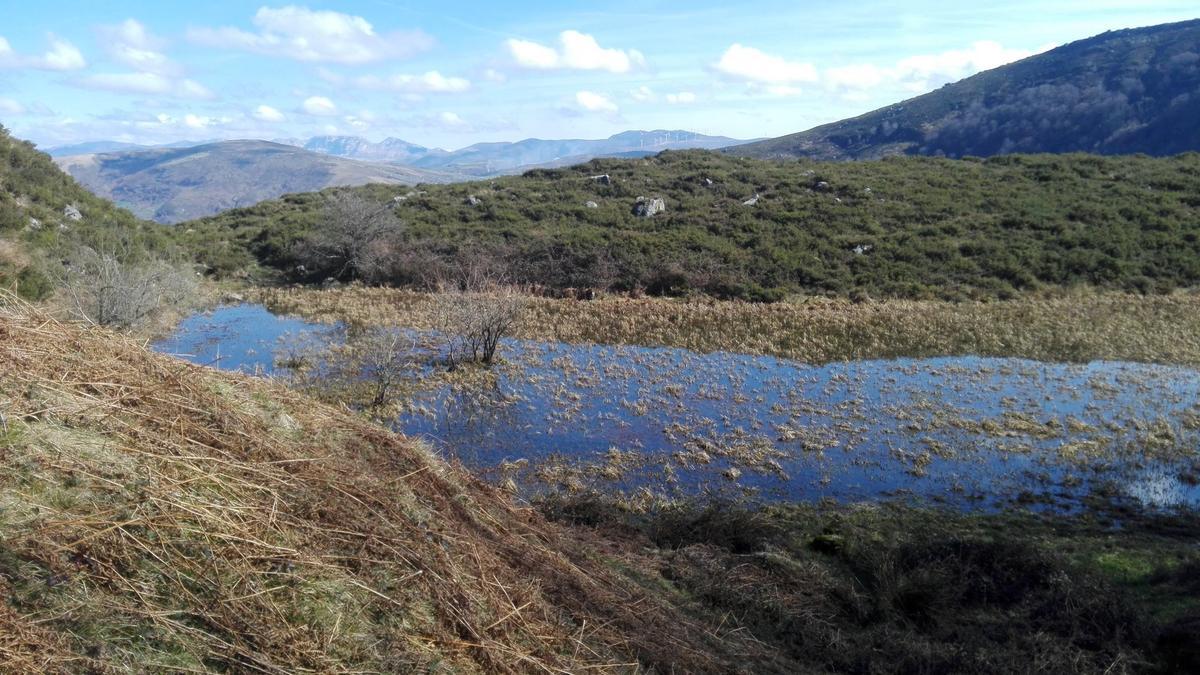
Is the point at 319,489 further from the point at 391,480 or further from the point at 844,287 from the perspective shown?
the point at 844,287

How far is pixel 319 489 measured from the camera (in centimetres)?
427

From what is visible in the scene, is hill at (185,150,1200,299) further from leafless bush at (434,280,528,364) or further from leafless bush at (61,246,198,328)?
leafless bush at (61,246,198,328)

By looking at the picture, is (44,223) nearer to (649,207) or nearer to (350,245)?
(350,245)

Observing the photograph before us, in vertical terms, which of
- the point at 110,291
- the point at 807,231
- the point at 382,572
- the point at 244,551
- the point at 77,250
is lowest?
the point at 382,572

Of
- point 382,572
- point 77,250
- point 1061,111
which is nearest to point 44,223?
point 77,250

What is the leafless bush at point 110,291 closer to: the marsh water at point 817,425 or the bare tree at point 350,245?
the marsh water at point 817,425

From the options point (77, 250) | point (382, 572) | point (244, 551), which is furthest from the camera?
point (77, 250)

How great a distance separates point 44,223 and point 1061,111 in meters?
92.5

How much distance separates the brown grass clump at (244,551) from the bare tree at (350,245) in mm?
24395

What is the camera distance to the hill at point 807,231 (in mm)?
A: 26234

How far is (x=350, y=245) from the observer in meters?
29.4

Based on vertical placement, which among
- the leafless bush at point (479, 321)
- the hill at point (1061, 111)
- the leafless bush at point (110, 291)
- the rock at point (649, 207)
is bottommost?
the leafless bush at point (479, 321)

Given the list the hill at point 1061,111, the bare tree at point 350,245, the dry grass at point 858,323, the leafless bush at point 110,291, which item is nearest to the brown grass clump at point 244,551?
the leafless bush at point 110,291

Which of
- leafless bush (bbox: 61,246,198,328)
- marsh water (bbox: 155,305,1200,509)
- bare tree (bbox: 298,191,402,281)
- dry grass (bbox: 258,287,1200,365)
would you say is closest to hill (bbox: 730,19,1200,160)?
dry grass (bbox: 258,287,1200,365)
